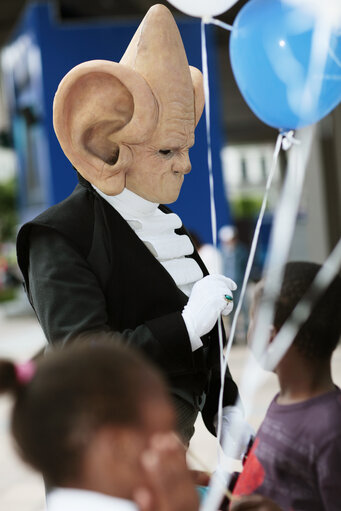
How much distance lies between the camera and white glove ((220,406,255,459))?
1.52 metres

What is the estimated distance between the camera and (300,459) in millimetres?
1205

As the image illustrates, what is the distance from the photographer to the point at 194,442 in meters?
3.95

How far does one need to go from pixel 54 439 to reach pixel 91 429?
1.7 inches

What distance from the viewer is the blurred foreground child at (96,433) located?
2.71 feet

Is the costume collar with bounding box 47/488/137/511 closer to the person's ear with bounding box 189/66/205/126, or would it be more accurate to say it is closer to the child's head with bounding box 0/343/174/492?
the child's head with bounding box 0/343/174/492

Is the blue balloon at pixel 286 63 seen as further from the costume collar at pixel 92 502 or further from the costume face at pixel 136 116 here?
the costume collar at pixel 92 502

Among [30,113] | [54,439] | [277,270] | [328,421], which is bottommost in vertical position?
[30,113]

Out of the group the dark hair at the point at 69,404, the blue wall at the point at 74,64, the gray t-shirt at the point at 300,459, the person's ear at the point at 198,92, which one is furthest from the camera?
the blue wall at the point at 74,64

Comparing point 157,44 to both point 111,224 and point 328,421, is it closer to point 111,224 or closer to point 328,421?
point 111,224

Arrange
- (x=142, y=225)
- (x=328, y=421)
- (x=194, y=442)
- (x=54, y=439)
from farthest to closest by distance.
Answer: (x=194, y=442) → (x=142, y=225) → (x=328, y=421) → (x=54, y=439)

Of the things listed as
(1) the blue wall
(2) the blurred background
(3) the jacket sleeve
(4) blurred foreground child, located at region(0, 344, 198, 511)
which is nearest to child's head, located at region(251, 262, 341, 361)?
(3) the jacket sleeve

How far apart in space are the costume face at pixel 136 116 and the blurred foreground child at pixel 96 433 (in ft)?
2.26

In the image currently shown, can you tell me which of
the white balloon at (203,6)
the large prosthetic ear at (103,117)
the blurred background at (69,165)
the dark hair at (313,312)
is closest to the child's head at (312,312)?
the dark hair at (313,312)

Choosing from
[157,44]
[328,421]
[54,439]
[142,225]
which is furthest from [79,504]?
[157,44]
